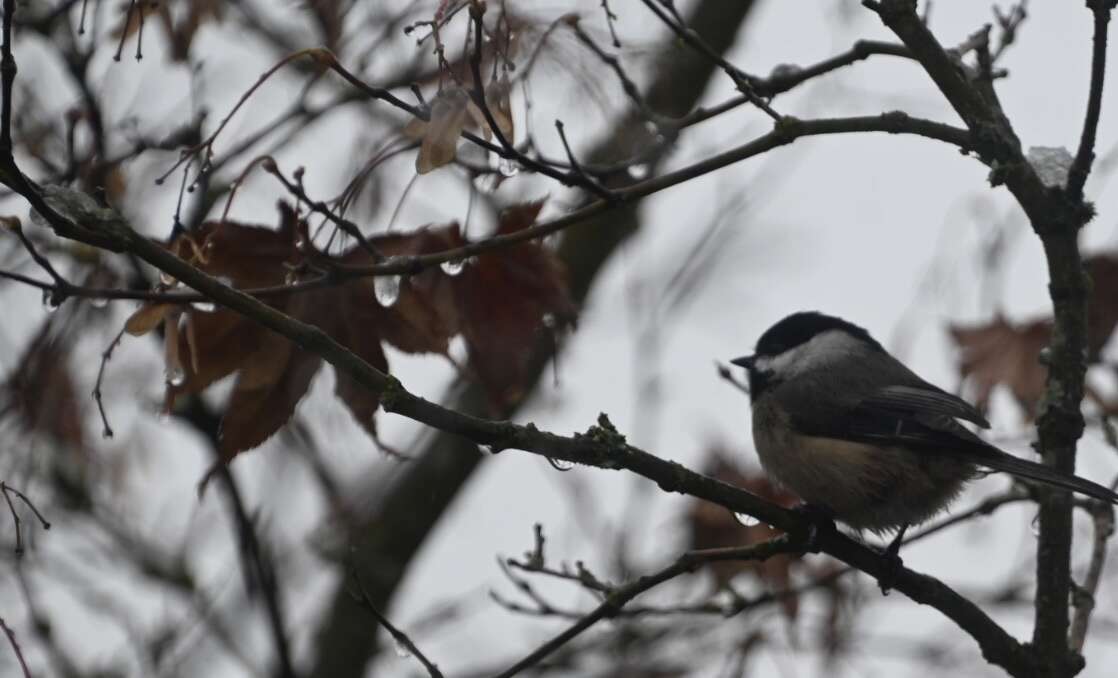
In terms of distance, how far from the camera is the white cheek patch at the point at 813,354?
4.66 m

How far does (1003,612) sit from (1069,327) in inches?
127

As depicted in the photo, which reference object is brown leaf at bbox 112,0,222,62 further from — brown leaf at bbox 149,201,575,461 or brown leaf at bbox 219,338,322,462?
brown leaf at bbox 219,338,322,462

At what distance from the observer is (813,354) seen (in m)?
4.77

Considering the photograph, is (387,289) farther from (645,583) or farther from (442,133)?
(645,583)

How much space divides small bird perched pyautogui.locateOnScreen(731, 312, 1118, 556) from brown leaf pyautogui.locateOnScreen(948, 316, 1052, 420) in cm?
25

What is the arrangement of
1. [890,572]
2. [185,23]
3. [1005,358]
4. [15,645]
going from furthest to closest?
[1005,358]
[185,23]
[890,572]
[15,645]

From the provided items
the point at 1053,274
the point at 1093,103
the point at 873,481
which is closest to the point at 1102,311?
the point at 873,481

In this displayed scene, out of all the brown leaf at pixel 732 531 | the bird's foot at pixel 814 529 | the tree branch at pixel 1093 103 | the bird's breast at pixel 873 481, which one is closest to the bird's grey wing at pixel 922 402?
the bird's breast at pixel 873 481

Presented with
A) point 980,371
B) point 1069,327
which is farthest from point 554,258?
point 980,371

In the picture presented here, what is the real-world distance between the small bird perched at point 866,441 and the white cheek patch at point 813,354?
12mm

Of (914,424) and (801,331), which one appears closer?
(914,424)

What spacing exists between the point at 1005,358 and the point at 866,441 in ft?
2.90

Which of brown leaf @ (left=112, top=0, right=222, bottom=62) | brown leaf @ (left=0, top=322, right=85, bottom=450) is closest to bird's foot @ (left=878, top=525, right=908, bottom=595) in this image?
brown leaf @ (left=0, top=322, right=85, bottom=450)

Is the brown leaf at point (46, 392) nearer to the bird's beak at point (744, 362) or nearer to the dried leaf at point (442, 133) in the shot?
the dried leaf at point (442, 133)
